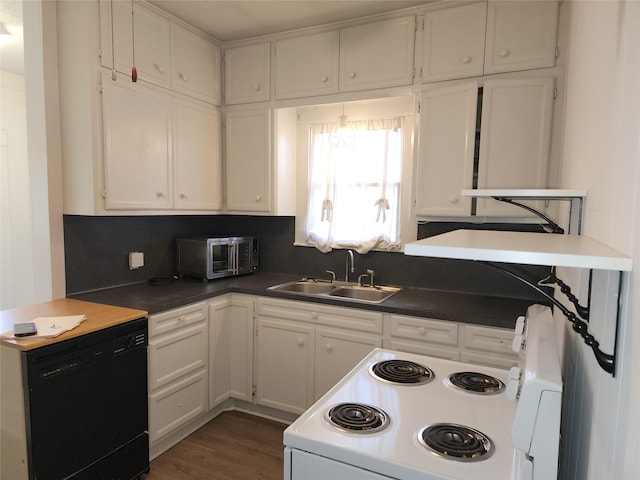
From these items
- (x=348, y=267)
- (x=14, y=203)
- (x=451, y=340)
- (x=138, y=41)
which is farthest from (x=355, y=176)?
(x=14, y=203)

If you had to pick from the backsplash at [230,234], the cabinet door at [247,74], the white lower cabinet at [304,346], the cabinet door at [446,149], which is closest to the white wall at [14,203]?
the backsplash at [230,234]

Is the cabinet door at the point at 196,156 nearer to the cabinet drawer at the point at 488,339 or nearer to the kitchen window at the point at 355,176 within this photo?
the kitchen window at the point at 355,176

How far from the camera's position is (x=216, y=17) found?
275 cm

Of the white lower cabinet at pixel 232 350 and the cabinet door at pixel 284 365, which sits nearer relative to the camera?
the cabinet door at pixel 284 365

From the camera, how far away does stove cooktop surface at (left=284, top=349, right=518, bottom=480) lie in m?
1.02

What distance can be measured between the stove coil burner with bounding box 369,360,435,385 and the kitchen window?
147 centimetres

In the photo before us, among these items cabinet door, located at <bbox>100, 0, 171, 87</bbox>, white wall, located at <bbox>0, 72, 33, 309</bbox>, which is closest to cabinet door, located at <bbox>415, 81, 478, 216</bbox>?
cabinet door, located at <bbox>100, 0, 171, 87</bbox>

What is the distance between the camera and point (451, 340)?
2.31 meters

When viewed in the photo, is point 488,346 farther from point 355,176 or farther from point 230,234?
point 230,234

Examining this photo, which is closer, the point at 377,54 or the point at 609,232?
the point at 609,232

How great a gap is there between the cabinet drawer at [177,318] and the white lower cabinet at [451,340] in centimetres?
118

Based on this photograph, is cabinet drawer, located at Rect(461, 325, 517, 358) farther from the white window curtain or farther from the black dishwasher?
the black dishwasher

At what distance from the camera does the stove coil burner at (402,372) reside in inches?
59.4

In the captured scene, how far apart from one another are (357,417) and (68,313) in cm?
167
